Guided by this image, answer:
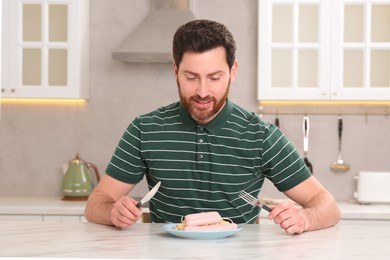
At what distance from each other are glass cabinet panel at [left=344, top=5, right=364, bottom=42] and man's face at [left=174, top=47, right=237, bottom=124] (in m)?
→ 2.13

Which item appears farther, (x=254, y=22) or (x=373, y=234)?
(x=254, y=22)

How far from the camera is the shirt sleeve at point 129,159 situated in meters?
→ 2.54

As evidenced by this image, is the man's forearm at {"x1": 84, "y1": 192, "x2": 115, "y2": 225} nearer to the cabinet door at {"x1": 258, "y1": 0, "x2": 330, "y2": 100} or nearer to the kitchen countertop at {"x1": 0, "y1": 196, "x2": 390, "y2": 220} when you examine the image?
the kitchen countertop at {"x1": 0, "y1": 196, "x2": 390, "y2": 220}

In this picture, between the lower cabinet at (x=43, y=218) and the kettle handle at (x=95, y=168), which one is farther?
the kettle handle at (x=95, y=168)

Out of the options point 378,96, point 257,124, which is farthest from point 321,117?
point 257,124

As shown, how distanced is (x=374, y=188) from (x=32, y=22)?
228cm

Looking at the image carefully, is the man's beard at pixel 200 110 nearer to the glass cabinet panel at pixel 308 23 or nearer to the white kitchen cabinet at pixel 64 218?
the white kitchen cabinet at pixel 64 218

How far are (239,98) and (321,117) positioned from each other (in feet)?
1.74

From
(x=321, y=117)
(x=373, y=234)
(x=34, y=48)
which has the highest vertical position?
(x=34, y=48)

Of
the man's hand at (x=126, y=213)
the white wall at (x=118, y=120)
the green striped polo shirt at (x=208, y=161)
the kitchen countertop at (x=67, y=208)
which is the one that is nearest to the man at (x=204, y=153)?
the green striped polo shirt at (x=208, y=161)

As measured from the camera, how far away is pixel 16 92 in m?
4.45

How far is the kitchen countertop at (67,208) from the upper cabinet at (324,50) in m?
0.64

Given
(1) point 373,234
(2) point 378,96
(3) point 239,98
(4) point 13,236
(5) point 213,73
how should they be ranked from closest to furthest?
1. (4) point 13,236
2. (1) point 373,234
3. (5) point 213,73
4. (2) point 378,96
5. (3) point 239,98

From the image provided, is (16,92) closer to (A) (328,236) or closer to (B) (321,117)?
(B) (321,117)
